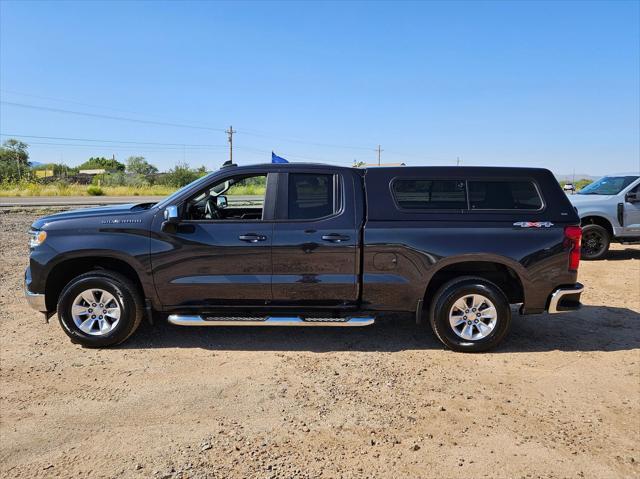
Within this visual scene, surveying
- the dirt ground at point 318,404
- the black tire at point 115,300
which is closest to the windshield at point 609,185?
the dirt ground at point 318,404

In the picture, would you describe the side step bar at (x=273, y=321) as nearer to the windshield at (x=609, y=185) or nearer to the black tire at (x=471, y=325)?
the black tire at (x=471, y=325)

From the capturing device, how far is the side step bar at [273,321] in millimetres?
4508

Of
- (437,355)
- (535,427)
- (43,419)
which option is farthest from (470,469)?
(43,419)

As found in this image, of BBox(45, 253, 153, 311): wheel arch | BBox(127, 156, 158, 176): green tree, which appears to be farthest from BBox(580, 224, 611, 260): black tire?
BBox(127, 156, 158, 176): green tree

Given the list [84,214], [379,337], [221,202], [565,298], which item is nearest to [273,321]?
[379,337]

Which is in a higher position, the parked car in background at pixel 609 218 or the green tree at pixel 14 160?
the green tree at pixel 14 160

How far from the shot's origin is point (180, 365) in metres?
4.28

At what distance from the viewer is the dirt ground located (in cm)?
282

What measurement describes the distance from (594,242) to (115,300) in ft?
31.1

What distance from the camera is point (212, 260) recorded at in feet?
15.2

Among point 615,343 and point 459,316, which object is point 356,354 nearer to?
point 459,316

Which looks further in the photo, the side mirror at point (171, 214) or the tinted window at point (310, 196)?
the tinted window at point (310, 196)

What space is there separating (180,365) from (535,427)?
299 cm

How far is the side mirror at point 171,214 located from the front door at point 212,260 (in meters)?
0.07
